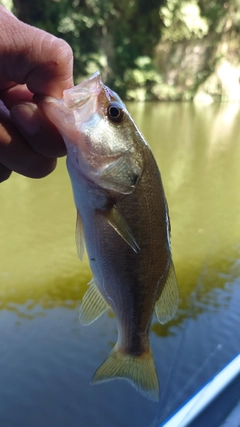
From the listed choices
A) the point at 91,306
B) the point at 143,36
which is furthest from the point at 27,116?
the point at 143,36

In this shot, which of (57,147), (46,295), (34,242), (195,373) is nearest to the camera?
(57,147)

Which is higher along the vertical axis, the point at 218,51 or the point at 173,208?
the point at 218,51

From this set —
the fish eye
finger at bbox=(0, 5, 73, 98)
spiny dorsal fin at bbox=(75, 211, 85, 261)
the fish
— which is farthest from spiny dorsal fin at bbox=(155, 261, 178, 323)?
finger at bbox=(0, 5, 73, 98)

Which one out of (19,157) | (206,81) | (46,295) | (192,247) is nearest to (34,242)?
(46,295)

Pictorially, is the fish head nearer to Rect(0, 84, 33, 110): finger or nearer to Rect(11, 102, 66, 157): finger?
Rect(11, 102, 66, 157): finger

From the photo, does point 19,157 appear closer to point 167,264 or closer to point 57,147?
point 57,147

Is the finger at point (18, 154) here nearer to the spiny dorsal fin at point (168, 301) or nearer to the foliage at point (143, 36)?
the spiny dorsal fin at point (168, 301)

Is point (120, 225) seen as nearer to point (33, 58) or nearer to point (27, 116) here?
point (27, 116)
